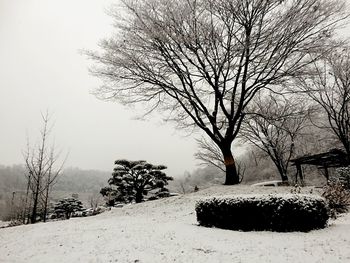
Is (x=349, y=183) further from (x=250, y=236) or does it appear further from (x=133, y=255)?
(x=133, y=255)

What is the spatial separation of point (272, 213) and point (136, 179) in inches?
697

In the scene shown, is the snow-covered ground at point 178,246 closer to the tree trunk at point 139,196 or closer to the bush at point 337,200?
the bush at point 337,200

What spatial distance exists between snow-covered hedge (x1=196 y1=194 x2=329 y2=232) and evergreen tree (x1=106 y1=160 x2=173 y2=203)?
53.3 ft

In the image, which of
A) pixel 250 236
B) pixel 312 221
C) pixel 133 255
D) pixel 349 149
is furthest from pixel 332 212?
pixel 349 149

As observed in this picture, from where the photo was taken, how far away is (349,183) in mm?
14555

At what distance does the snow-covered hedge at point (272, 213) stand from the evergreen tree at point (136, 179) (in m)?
16.2

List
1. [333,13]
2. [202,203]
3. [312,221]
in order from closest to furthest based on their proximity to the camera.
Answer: [312,221]
[202,203]
[333,13]

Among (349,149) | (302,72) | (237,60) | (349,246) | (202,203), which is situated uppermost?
Result: (237,60)

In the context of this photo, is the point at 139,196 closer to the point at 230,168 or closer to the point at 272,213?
the point at 230,168

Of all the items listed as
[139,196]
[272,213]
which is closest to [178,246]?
[272,213]

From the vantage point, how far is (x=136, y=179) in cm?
2469

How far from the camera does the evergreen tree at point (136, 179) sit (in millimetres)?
24422

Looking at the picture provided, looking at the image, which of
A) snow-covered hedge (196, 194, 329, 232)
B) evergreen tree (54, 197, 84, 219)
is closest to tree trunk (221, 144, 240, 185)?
snow-covered hedge (196, 194, 329, 232)

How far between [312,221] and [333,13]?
1029 centimetres
